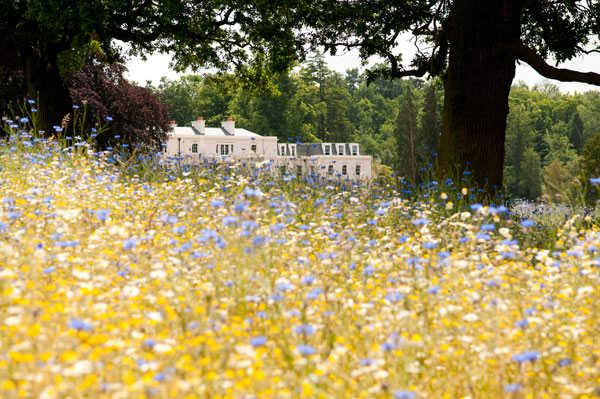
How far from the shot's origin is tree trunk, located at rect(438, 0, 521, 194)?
9.48m

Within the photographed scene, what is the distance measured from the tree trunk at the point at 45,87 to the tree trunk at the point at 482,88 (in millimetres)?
9727

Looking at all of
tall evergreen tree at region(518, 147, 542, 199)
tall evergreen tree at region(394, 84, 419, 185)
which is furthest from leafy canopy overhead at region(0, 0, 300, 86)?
tall evergreen tree at region(518, 147, 542, 199)

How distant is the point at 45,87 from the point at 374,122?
306 ft

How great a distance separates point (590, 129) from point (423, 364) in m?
118

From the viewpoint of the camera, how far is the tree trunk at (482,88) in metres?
9.48

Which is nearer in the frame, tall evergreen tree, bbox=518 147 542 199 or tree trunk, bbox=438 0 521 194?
tree trunk, bbox=438 0 521 194

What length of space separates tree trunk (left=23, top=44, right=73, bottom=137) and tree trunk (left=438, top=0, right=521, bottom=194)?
9.73m


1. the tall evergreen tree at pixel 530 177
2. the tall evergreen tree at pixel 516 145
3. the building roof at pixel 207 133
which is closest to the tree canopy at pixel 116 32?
the building roof at pixel 207 133

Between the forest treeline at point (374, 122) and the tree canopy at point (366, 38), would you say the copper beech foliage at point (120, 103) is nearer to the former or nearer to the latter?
the tree canopy at point (366, 38)

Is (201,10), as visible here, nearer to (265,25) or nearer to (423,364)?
(265,25)

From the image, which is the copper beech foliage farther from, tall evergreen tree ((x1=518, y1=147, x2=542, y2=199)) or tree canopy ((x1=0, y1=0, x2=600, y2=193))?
tall evergreen tree ((x1=518, y1=147, x2=542, y2=199))

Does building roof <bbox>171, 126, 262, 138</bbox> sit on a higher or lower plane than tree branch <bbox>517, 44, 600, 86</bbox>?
higher

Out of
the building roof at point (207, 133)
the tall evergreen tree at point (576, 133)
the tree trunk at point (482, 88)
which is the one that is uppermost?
the tall evergreen tree at point (576, 133)

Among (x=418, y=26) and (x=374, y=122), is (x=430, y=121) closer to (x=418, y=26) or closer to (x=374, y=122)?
(x=374, y=122)
